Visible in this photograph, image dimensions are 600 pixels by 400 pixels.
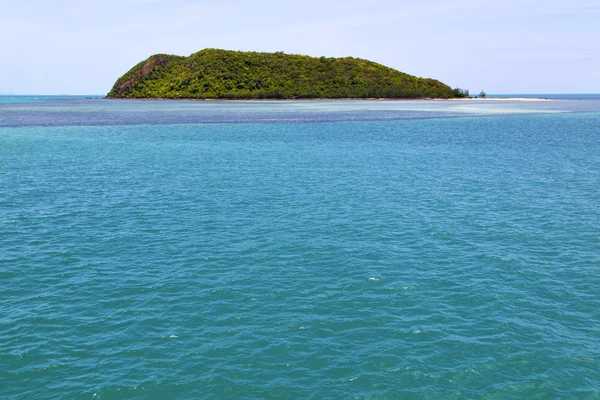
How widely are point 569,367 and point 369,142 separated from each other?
2841 inches

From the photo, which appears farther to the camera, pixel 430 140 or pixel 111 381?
pixel 430 140

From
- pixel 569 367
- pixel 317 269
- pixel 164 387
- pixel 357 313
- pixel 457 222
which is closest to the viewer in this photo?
pixel 164 387

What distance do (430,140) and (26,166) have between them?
71.1m

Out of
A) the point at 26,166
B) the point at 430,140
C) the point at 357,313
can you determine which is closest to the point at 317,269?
the point at 357,313

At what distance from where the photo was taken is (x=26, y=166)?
6319cm

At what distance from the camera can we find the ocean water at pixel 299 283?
65.4ft

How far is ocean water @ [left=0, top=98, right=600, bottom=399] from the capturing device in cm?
1994

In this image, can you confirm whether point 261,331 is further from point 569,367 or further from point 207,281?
point 569,367

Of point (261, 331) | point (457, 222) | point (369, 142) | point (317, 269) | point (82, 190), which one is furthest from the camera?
point (369, 142)

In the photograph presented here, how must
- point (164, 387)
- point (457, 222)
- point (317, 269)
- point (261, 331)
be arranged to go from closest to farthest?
point (164, 387) < point (261, 331) < point (317, 269) < point (457, 222)

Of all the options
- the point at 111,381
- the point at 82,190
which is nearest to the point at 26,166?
the point at 82,190

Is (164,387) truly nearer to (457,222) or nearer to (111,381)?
(111,381)

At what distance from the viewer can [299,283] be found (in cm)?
2844

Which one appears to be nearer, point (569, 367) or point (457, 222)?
point (569, 367)
